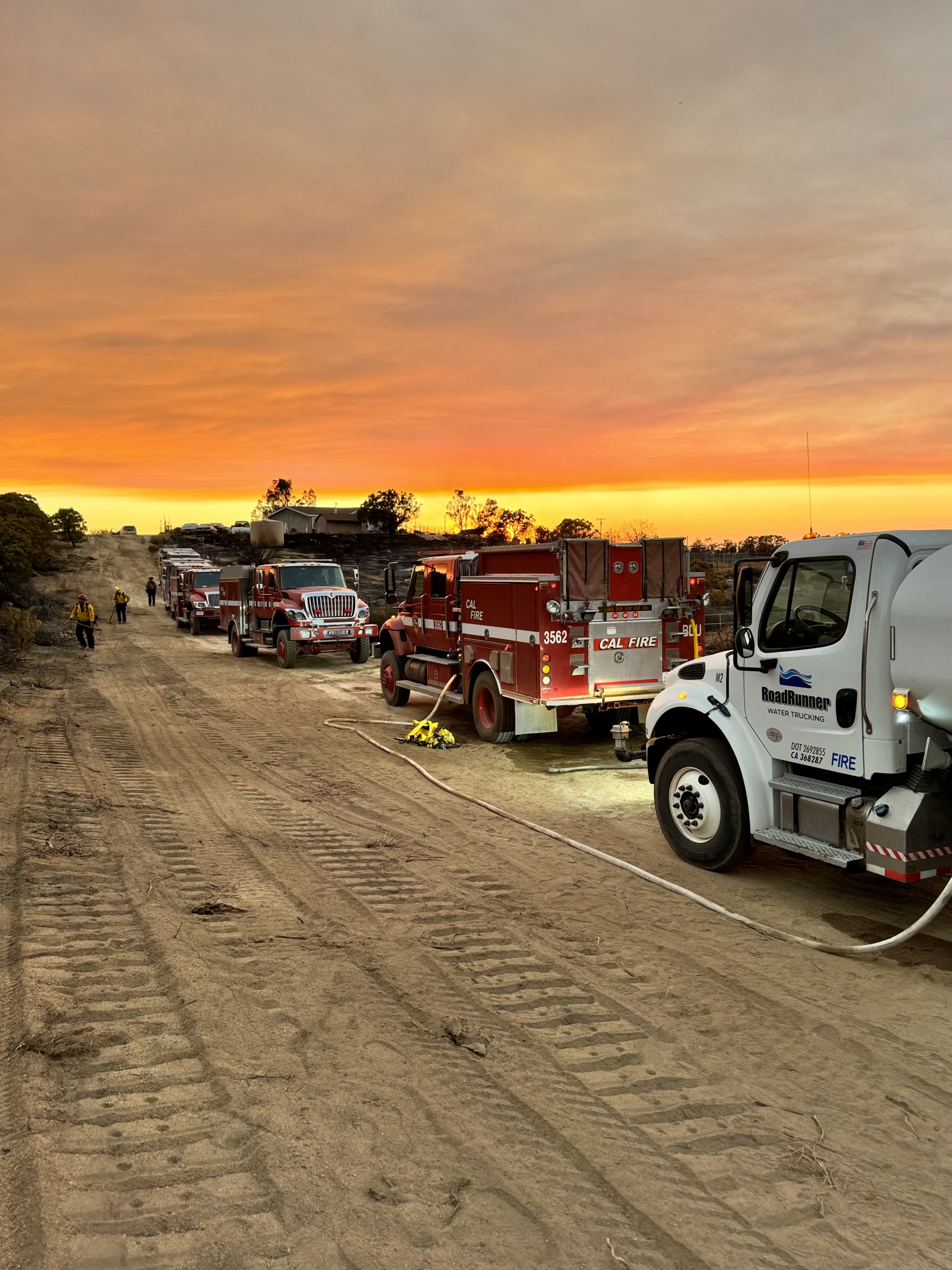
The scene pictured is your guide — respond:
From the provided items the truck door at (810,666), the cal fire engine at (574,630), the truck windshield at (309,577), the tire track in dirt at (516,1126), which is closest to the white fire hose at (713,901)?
the truck door at (810,666)

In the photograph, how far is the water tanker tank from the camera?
5.27 metres

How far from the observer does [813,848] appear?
6312 mm

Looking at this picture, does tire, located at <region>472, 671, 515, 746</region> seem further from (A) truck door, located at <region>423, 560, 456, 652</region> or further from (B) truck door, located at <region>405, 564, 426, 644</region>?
(B) truck door, located at <region>405, 564, 426, 644</region>

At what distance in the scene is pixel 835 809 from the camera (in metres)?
6.18

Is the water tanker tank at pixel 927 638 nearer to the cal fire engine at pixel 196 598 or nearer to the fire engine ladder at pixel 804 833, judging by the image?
the fire engine ladder at pixel 804 833

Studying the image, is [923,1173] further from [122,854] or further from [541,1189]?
[122,854]

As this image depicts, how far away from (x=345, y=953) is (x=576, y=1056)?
5.97 feet

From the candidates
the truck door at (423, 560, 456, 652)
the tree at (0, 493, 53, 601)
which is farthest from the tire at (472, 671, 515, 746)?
the tree at (0, 493, 53, 601)

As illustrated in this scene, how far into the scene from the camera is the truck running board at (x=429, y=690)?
1423cm

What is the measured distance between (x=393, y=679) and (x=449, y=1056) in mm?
12374

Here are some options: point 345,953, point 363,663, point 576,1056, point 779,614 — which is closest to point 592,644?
point 779,614

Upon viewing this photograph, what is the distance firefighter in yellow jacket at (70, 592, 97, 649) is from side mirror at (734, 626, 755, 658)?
79.4 feet

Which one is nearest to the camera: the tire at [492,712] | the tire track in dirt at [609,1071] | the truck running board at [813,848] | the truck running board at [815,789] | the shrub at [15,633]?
the tire track in dirt at [609,1071]

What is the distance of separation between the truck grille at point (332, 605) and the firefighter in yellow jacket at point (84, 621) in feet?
28.2
